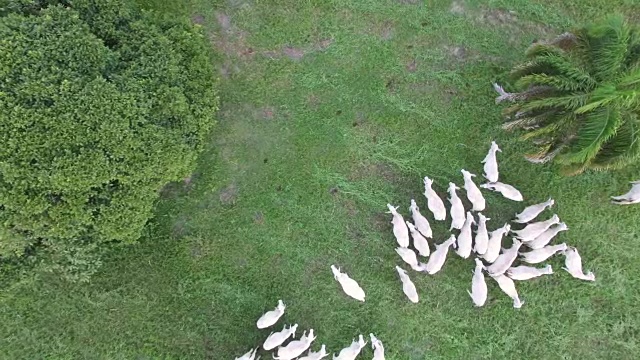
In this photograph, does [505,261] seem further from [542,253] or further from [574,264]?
[574,264]

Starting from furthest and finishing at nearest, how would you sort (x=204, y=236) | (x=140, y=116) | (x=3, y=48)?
1. (x=204, y=236)
2. (x=140, y=116)
3. (x=3, y=48)

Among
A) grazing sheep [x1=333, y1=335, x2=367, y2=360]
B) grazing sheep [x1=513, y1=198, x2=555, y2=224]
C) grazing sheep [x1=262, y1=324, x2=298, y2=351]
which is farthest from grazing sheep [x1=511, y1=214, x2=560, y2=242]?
grazing sheep [x1=262, y1=324, x2=298, y2=351]

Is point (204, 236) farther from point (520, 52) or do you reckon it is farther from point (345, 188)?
point (520, 52)

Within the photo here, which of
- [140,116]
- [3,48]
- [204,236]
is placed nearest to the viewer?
[3,48]

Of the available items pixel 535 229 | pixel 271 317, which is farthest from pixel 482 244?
pixel 271 317

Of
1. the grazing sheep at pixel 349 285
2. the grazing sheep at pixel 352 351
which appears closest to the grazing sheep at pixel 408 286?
the grazing sheep at pixel 349 285

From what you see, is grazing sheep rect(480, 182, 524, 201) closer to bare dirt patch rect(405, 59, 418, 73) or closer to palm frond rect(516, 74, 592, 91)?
palm frond rect(516, 74, 592, 91)

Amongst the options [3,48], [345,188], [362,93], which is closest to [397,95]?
[362,93]
